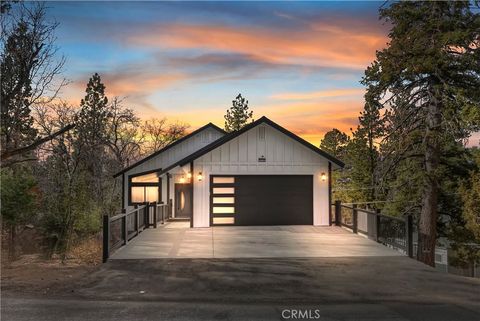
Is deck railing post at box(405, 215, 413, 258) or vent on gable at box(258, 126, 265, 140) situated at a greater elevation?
vent on gable at box(258, 126, 265, 140)

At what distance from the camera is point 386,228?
48.0 feet

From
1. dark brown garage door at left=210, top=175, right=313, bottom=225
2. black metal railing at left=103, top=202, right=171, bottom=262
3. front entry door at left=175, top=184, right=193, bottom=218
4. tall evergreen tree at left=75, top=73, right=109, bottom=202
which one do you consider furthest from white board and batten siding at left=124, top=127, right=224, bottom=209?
tall evergreen tree at left=75, top=73, right=109, bottom=202

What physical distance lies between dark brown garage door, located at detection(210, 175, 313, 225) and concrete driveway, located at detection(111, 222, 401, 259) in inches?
70.6

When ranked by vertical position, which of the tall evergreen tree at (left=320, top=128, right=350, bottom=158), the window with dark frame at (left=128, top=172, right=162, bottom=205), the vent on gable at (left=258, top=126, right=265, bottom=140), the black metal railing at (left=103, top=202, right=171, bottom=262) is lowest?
the black metal railing at (left=103, top=202, right=171, bottom=262)

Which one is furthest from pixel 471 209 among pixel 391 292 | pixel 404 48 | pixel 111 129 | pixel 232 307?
pixel 111 129

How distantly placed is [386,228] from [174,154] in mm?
17863

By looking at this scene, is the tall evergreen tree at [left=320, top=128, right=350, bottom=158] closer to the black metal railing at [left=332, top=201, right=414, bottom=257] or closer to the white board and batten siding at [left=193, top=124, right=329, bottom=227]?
the white board and batten siding at [left=193, top=124, right=329, bottom=227]

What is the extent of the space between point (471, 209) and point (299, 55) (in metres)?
13.2

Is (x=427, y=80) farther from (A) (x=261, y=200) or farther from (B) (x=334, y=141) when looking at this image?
(B) (x=334, y=141)

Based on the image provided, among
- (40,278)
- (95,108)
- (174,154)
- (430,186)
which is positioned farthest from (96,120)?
(40,278)

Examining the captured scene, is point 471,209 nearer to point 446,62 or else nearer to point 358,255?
point 446,62

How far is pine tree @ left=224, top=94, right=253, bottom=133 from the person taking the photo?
69875 mm

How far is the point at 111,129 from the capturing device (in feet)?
152

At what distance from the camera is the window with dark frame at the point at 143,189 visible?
2816 centimetres
